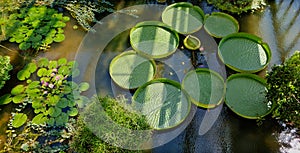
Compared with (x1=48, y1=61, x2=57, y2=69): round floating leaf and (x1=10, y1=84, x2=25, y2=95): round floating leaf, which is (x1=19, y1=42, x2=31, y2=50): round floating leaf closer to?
(x1=48, y1=61, x2=57, y2=69): round floating leaf

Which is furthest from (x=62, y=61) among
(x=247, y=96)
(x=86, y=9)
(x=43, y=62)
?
(x=247, y=96)

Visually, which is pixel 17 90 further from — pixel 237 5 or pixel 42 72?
pixel 237 5

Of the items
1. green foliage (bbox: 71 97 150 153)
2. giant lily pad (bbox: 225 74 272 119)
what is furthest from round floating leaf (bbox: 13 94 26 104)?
giant lily pad (bbox: 225 74 272 119)

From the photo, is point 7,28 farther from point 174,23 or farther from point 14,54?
point 174,23

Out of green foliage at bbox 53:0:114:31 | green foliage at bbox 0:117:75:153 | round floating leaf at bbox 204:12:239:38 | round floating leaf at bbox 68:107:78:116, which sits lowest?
green foliage at bbox 0:117:75:153

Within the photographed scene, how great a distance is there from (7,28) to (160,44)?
83.9 inches

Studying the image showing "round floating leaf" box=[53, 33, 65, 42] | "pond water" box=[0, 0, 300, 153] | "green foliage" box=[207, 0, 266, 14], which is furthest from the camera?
"green foliage" box=[207, 0, 266, 14]

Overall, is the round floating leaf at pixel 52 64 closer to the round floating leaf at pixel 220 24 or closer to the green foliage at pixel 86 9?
the green foliage at pixel 86 9

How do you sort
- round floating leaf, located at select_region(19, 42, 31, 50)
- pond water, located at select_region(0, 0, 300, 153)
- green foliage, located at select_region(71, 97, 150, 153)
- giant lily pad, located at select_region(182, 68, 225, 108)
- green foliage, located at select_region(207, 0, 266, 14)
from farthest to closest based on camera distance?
green foliage, located at select_region(207, 0, 266, 14)
round floating leaf, located at select_region(19, 42, 31, 50)
giant lily pad, located at select_region(182, 68, 225, 108)
pond water, located at select_region(0, 0, 300, 153)
green foliage, located at select_region(71, 97, 150, 153)

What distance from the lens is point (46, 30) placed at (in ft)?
13.0

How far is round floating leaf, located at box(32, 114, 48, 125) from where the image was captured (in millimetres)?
3121

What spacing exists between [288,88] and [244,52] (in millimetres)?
955

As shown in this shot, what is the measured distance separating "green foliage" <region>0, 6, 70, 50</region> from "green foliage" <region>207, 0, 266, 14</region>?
2294mm

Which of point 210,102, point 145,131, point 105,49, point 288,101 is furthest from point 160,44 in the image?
point 288,101
